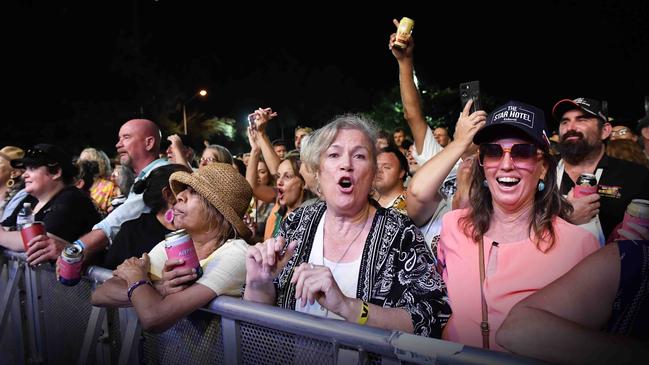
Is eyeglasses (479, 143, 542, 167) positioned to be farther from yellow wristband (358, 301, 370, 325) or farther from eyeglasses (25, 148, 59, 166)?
eyeglasses (25, 148, 59, 166)

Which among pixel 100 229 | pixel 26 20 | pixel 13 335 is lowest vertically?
pixel 13 335

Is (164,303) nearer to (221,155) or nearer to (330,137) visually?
(330,137)

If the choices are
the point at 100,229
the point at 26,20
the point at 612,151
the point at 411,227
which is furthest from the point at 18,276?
the point at 26,20

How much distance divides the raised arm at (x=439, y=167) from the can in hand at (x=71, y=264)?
2163 mm

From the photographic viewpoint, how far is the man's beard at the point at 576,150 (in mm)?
4191

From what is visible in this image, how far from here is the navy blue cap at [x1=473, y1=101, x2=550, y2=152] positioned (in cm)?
250

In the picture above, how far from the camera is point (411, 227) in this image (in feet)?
8.80

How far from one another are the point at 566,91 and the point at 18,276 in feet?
119

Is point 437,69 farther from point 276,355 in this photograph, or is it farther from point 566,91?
point 276,355

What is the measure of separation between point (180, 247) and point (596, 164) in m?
3.37

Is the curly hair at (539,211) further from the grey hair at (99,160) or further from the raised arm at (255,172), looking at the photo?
the grey hair at (99,160)

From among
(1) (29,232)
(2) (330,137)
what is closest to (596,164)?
(2) (330,137)

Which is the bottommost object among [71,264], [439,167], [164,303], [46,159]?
[164,303]

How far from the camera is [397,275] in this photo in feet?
8.25
